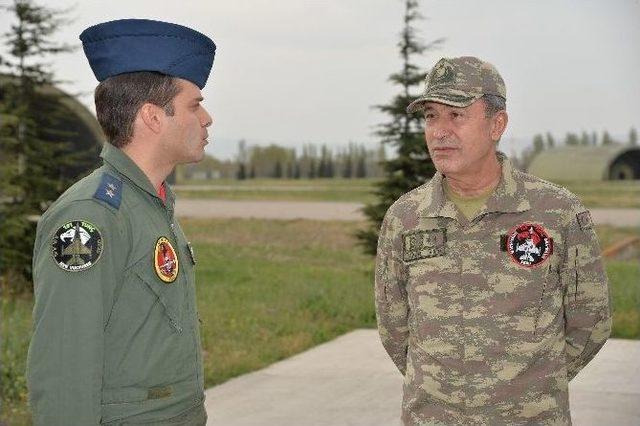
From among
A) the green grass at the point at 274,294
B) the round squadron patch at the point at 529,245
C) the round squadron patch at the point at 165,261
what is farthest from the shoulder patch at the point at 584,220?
the green grass at the point at 274,294

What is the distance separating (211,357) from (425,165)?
599 centimetres

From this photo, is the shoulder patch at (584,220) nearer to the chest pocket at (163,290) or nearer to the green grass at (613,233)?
the chest pocket at (163,290)

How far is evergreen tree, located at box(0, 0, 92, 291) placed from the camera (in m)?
11.8

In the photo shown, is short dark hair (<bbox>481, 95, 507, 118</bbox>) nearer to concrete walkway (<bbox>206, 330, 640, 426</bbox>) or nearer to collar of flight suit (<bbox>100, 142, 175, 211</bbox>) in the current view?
collar of flight suit (<bbox>100, 142, 175, 211</bbox>)

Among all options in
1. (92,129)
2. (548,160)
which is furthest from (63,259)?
(548,160)

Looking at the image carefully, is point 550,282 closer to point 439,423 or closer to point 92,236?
point 439,423

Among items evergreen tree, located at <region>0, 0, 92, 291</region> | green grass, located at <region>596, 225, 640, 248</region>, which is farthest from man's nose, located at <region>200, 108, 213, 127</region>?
green grass, located at <region>596, 225, 640, 248</region>

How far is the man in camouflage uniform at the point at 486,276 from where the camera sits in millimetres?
2973

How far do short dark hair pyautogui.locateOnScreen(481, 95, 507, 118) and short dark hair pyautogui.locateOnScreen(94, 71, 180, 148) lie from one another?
114cm

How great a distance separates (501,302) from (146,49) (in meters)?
1.40

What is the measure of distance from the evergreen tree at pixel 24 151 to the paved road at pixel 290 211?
10193 millimetres

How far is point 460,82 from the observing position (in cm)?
307

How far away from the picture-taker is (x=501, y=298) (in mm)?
3004

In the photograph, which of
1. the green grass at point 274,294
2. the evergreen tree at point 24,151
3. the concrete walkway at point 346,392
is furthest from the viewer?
the evergreen tree at point 24,151
